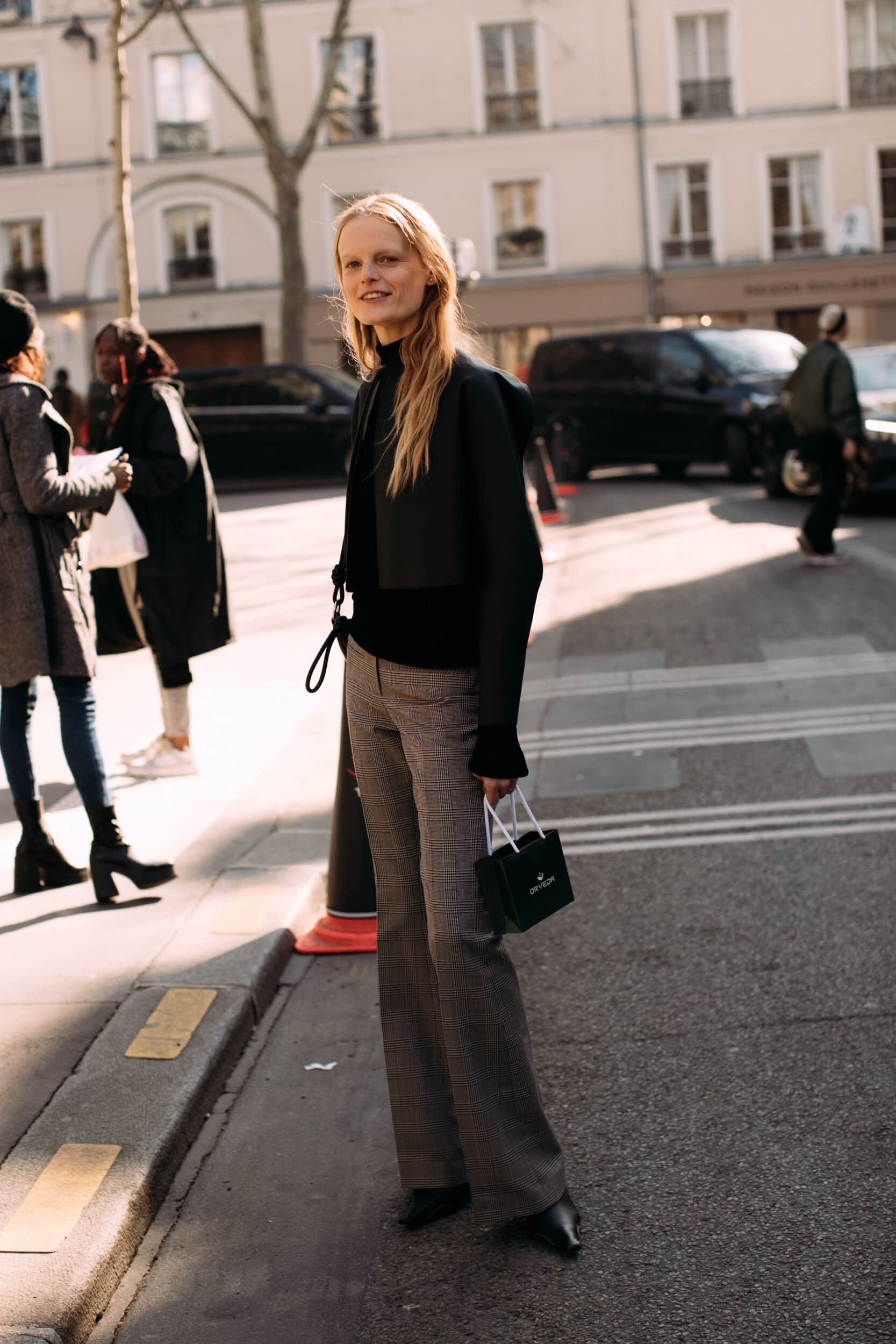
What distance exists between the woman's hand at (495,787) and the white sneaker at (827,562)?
8.95 meters

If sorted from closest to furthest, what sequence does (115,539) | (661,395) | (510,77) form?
(115,539) < (661,395) < (510,77)

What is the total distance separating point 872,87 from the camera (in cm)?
3622

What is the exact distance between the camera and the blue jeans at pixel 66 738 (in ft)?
16.1

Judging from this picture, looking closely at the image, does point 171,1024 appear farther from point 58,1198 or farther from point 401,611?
point 401,611

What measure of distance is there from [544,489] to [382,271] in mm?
12734

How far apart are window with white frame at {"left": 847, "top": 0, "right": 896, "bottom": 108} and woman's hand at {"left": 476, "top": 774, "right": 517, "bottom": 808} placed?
36.8 m

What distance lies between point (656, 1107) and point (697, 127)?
35283 mm

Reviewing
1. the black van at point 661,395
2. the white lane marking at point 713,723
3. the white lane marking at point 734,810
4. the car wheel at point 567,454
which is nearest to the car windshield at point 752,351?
the black van at point 661,395

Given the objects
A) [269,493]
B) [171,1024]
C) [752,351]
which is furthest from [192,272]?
[171,1024]

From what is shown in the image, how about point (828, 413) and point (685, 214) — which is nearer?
point (828, 413)

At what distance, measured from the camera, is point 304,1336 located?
2.79 m

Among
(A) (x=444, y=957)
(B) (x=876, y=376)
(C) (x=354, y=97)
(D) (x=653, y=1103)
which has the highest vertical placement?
(C) (x=354, y=97)

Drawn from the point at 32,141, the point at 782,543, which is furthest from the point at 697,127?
the point at 782,543

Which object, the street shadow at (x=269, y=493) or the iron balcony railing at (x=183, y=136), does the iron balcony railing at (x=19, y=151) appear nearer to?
the iron balcony railing at (x=183, y=136)
